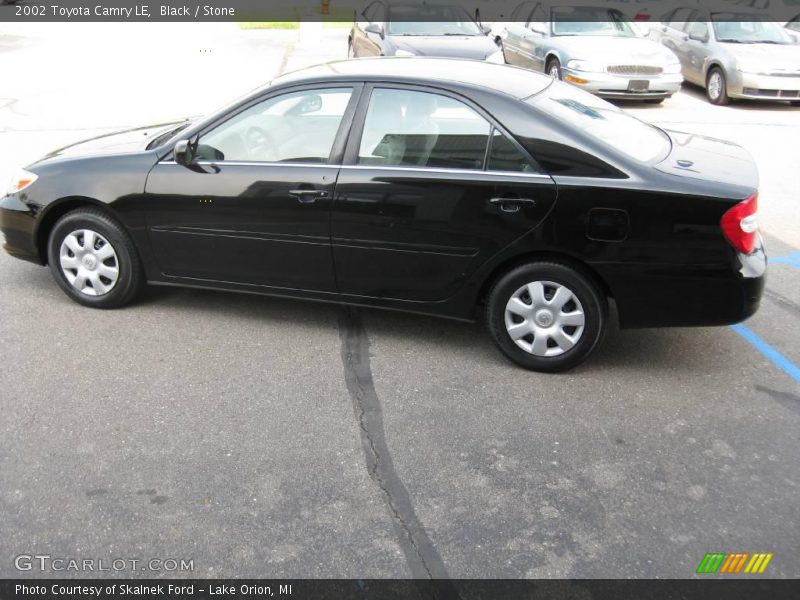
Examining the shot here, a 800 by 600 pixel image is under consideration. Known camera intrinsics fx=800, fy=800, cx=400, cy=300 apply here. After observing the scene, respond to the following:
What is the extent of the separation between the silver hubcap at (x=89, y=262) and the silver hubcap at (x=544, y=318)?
2.53m

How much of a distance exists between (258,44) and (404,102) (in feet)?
54.4

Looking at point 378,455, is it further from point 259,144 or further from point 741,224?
point 741,224

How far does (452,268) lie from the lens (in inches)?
176

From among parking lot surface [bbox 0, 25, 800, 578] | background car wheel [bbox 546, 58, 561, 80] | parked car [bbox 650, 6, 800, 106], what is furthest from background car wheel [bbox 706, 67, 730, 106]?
parking lot surface [bbox 0, 25, 800, 578]

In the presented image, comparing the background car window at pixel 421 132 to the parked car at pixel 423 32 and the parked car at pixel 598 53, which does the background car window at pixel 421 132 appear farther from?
the parked car at pixel 598 53

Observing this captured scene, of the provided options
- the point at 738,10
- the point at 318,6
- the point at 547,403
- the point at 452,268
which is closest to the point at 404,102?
the point at 452,268

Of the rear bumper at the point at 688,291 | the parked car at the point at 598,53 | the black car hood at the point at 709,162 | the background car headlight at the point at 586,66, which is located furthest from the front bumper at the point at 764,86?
the rear bumper at the point at 688,291

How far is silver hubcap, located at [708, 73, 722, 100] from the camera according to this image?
1309cm

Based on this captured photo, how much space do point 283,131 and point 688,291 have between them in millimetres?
2467

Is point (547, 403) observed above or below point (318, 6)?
below

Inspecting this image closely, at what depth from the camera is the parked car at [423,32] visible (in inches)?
477

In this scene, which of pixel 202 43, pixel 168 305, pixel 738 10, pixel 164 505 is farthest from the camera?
pixel 202 43

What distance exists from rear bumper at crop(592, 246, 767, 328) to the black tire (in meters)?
8.96
